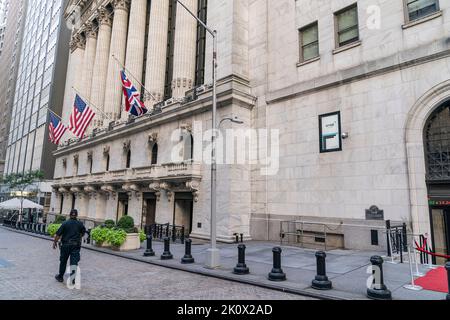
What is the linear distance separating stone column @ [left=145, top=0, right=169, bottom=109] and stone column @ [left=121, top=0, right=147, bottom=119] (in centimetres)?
296

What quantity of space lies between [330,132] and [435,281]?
8.95 metres

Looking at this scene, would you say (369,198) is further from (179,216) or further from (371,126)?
(179,216)

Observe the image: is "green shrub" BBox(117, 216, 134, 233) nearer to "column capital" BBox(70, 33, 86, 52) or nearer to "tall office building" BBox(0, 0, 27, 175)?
"column capital" BBox(70, 33, 86, 52)

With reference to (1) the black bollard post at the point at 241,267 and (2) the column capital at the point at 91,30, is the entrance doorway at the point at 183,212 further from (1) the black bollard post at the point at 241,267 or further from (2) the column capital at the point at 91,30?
(2) the column capital at the point at 91,30

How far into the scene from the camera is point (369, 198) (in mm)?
14109

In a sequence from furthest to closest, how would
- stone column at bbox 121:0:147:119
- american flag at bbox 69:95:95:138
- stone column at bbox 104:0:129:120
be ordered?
stone column at bbox 104:0:129:120 < stone column at bbox 121:0:147:119 < american flag at bbox 69:95:95:138

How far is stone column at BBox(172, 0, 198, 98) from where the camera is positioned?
24.3m

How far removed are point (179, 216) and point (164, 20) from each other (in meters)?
18.9

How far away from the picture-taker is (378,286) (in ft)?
23.6

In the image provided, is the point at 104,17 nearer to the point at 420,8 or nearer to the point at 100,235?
the point at 100,235

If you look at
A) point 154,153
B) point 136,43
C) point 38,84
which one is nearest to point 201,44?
point 136,43

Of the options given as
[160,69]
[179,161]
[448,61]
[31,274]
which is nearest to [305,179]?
[448,61]

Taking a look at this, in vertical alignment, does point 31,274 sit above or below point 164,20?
below

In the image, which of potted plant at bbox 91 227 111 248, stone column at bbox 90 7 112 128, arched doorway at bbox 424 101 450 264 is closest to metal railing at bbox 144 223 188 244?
potted plant at bbox 91 227 111 248
